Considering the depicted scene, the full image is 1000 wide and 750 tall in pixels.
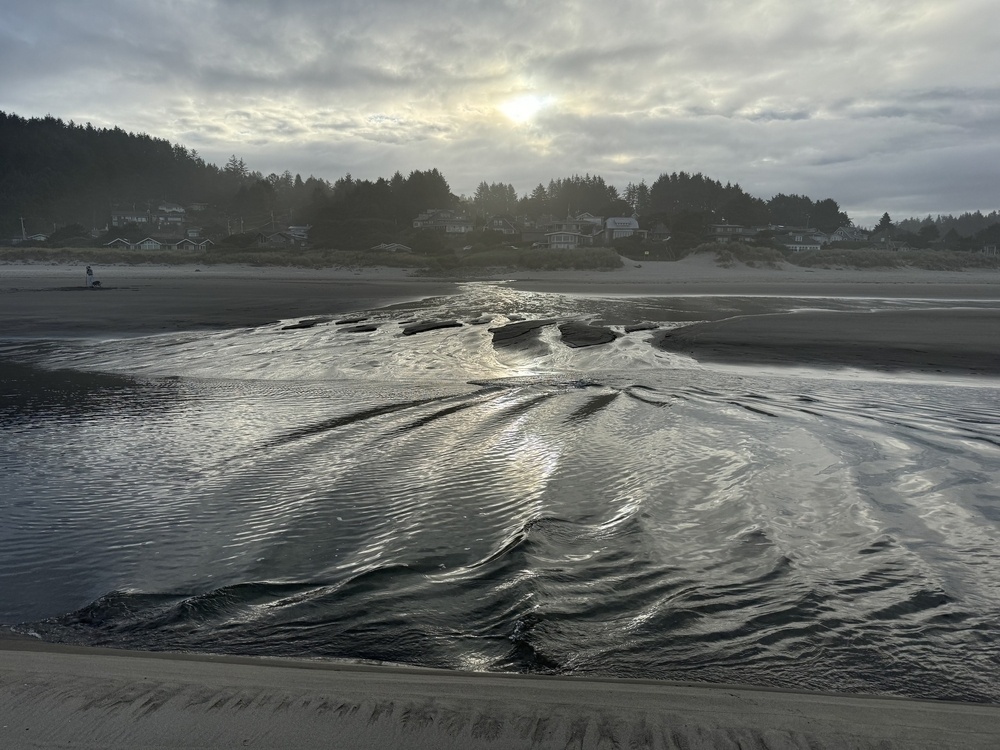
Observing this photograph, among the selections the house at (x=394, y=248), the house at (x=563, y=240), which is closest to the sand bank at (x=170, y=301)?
the house at (x=394, y=248)

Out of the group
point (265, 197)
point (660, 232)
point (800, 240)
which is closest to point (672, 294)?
point (660, 232)

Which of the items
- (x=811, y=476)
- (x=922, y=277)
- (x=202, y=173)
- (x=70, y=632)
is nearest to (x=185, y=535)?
(x=70, y=632)

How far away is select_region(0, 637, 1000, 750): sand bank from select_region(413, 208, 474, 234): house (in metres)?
84.8

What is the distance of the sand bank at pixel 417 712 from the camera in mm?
2076

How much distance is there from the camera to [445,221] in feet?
290

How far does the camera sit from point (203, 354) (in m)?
13.2

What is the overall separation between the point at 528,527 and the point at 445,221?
8738cm

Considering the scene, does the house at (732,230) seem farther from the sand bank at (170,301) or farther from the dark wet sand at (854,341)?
the dark wet sand at (854,341)

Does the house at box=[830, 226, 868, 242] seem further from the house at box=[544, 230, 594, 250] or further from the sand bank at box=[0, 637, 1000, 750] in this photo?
the sand bank at box=[0, 637, 1000, 750]

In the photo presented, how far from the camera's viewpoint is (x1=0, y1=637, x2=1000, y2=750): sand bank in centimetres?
208

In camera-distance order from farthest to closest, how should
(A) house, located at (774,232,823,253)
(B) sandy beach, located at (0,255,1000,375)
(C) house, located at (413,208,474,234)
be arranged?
1. (A) house, located at (774,232,823,253)
2. (C) house, located at (413,208,474,234)
3. (B) sandy beach, located at (0,255,1000,375)

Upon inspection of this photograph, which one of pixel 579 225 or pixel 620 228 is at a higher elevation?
pixel 579 225

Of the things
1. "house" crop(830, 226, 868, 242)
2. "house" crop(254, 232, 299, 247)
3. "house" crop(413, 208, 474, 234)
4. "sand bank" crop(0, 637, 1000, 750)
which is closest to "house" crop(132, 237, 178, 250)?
"house" crop(254, 232, 299, 247)

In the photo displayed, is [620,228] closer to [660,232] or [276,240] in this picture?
[660,232]
